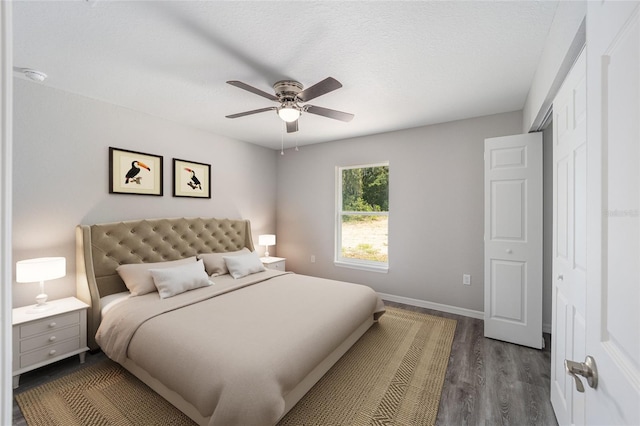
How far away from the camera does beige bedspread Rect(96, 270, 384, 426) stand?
1.46m

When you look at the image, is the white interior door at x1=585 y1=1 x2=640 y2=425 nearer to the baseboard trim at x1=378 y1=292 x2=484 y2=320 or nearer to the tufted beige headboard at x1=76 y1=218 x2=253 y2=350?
→ the baseboard trim at x1=378 y1=292 x2=484 y2=320

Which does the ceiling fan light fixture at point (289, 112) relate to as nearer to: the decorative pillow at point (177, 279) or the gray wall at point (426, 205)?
the decorative pillow at point (177, 279)

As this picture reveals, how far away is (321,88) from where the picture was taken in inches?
77.8

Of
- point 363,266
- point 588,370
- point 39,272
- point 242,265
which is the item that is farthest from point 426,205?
point 39,272

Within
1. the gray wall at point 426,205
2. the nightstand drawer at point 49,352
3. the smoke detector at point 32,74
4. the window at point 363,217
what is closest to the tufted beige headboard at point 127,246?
the nightstand drawer at point 49,352

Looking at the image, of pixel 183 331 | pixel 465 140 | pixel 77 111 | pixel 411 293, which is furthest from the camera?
pixel 411 293

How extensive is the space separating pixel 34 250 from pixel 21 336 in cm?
80

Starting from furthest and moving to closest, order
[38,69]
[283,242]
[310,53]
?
1. [283,242]
2. [38,69]
3. [310,53]

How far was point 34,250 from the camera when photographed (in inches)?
96.2

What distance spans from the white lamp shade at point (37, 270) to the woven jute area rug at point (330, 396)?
84 centimetres

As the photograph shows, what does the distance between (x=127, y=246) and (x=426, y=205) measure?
12.3 ft

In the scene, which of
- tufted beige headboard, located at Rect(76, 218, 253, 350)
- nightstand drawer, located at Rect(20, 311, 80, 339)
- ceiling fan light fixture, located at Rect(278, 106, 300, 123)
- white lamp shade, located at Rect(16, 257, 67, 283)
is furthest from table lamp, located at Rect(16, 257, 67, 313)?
ceiling fan light fixture, located at Rect(278, 106, 300, 123)

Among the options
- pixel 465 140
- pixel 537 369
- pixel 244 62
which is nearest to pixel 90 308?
pixel 244 62

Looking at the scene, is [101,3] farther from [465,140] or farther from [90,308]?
[465,140]
